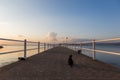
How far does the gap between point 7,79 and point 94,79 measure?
7.58 feet

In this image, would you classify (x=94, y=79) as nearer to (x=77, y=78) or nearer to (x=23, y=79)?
(x=77, y=78)

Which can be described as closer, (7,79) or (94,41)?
(7,79)

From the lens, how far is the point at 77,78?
199 inches

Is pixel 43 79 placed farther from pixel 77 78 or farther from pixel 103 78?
pixel 103 78

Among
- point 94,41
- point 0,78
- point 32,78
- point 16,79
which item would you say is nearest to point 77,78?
point 32,78

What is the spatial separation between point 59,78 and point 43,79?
0.45m

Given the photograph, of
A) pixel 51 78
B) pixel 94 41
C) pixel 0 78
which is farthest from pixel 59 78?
pixel 94 41

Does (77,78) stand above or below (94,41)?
below

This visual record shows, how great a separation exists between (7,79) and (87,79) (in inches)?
83.6

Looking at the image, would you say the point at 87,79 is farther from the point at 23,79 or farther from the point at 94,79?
the point at 23,79

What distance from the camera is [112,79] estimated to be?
495cm

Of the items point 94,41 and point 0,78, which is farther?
point 94,41

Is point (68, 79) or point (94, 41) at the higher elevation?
point (94, 41)

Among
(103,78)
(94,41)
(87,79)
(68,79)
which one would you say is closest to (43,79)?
(68,79)
